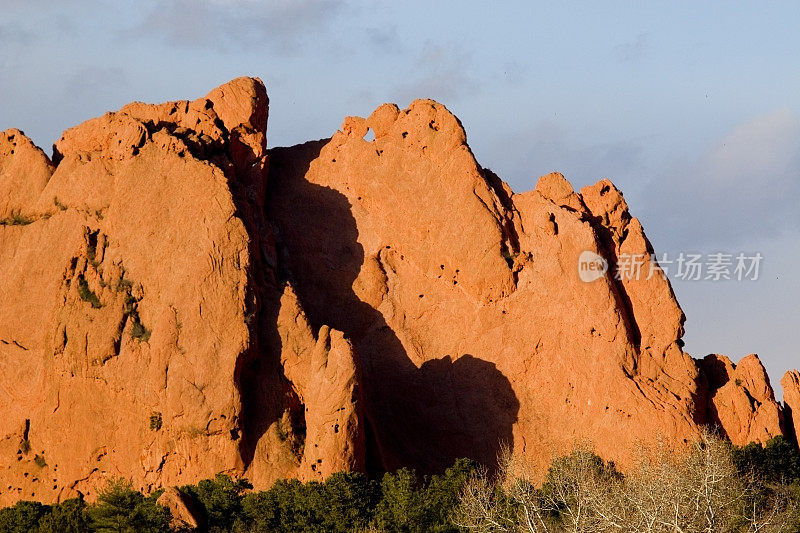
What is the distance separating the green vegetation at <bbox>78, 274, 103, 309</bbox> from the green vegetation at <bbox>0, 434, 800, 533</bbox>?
7.11 meters

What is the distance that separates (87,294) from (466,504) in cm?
1716

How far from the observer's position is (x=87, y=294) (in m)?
55.2

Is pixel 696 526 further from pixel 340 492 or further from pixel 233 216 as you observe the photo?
pixel 233 216

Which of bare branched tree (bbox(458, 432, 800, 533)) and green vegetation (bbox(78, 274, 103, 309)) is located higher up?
green vegetation (bbox(78, 274, 103, 309))

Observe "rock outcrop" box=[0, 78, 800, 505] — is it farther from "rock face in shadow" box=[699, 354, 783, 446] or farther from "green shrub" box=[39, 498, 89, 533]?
"green shrub" box=[39, 498, 89, 533]

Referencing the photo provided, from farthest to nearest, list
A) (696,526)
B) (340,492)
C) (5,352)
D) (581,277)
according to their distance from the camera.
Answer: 1. (581,277)
2. (5,352)
3. (340,492)
4. (696,526)

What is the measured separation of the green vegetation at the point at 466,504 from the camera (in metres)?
49.1

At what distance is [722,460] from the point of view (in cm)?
5253

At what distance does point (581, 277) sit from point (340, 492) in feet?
50.7

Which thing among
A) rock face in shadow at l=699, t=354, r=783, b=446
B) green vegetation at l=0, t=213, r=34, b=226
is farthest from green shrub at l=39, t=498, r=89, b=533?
rock face in shadow at l=699, t=354, r=783, b=446

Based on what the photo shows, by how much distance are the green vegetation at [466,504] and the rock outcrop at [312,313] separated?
1.51 metres

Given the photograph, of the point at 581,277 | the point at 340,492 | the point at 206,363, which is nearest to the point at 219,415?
the point at 206,363

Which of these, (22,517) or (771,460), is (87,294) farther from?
(771,460)

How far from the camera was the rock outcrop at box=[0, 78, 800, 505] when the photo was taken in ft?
176
